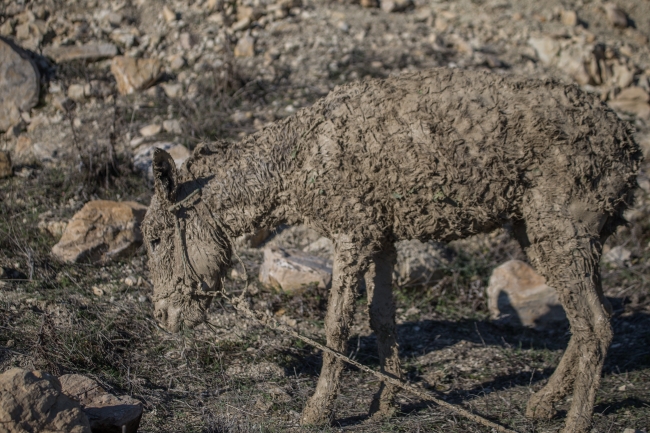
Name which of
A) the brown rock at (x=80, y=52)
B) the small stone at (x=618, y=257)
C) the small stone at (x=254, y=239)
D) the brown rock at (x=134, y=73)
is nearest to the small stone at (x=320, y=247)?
the small stone at (x=254, y=239)

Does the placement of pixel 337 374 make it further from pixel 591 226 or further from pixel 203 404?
pixel 591 226

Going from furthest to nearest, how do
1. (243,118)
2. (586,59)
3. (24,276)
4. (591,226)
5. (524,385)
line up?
1. (586,59)
2. (243,118)
3. (24,276)
4. (524,385)
5. (591,226)

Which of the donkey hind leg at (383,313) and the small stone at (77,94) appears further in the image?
the small stone at (77,94)

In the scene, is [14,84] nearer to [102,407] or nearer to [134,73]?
[134,73]

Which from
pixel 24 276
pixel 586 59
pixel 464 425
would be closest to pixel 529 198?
pixel 464 425

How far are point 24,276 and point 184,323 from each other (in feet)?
8.92

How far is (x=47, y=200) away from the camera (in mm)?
7844

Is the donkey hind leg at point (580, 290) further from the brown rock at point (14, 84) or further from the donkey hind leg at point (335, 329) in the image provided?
the brown rock at point (14, 84)

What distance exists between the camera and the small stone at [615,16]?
39.9 feet

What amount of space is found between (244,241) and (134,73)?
382cm

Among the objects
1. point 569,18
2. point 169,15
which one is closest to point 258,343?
point 169,15

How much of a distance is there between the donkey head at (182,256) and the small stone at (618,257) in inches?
209

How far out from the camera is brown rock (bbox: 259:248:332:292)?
22.8 feet

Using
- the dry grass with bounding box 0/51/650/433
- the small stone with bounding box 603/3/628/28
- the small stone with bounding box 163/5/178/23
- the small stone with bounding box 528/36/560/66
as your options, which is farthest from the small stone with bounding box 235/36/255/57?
the small stone with bounding box 603/3/628/28
